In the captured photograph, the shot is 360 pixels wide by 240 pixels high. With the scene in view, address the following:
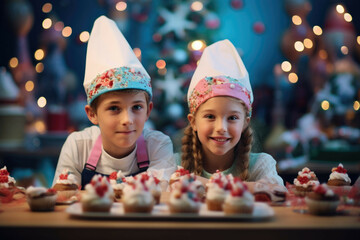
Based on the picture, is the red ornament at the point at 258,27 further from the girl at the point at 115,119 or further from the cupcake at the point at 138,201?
the cupcake at the point at 138,201

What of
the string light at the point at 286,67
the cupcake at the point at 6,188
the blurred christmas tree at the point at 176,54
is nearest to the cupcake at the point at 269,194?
the cupcake at the point at 6,188

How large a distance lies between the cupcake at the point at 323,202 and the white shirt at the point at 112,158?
0.83 m

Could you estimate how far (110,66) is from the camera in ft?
6.58

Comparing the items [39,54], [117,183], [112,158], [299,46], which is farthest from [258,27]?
[117,183]

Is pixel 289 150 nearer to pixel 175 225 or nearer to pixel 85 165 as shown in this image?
pixel 85 165

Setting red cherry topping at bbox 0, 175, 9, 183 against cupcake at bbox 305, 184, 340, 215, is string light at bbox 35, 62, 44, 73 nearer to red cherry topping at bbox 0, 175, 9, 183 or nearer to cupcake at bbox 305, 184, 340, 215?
red cherry topping at bbox 0, 175, 9, 183

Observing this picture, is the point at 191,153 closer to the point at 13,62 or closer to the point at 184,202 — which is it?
the point at 184,202

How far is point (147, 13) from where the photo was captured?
21.0ft

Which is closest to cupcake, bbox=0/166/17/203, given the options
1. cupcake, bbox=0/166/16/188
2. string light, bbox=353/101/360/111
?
cupcake, bbox=0/166/16/188

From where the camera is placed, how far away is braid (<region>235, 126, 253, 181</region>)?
209 centimetres

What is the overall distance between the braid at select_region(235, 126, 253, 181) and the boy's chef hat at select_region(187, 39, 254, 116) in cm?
13

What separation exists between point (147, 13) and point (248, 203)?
5372mm

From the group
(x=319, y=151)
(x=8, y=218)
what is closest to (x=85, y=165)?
(x=8, y=218)

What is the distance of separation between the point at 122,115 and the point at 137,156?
Answer: 28cm
